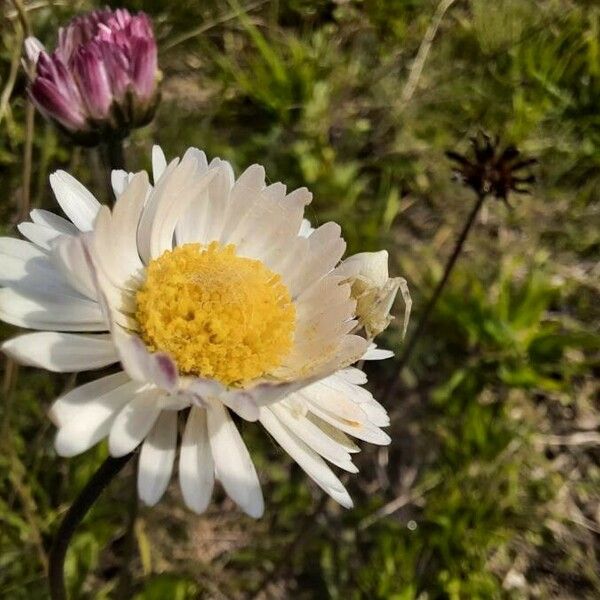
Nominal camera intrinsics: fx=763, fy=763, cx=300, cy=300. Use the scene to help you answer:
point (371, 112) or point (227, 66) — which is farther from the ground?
point (227, 66)

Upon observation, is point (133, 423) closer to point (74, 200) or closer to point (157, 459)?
point (157, 459)

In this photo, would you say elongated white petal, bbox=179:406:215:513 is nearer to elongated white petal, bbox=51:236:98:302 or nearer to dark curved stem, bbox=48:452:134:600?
dark curved stem, bbox=48:452:134:600

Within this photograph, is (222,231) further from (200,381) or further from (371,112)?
(371,112)

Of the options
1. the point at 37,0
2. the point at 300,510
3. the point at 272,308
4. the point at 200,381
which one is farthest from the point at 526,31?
the point at 200,381

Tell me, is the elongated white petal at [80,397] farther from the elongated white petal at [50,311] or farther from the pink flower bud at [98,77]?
the pink flower bud at [98,77]

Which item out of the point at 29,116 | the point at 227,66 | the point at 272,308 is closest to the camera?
the point at 272,308
